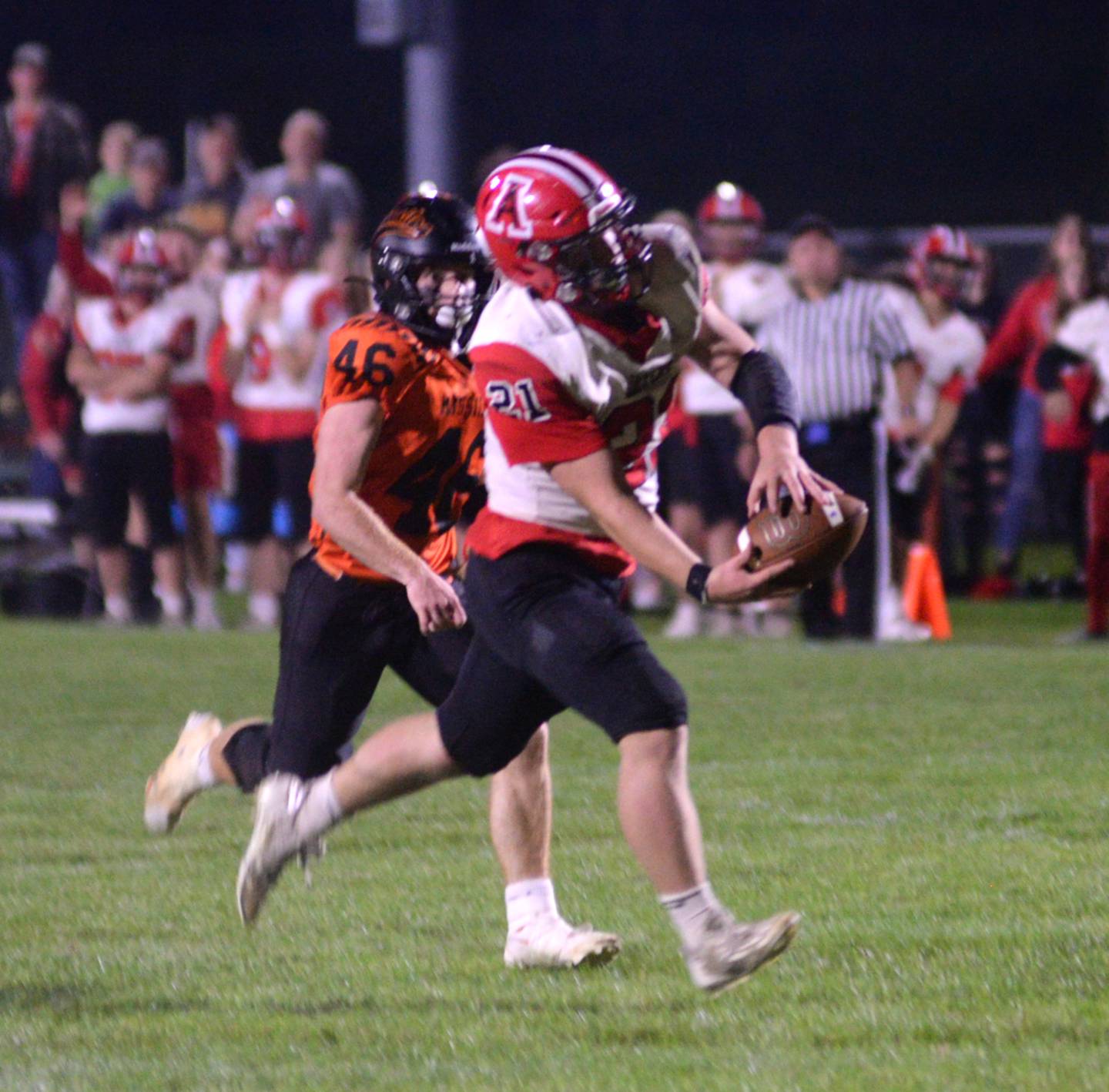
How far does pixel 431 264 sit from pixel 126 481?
21.3ft

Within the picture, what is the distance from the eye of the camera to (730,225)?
10133mm

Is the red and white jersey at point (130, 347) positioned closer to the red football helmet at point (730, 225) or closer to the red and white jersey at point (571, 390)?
the red football helmet at point (730, 225)

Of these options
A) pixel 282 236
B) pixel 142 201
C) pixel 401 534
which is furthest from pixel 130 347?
pixel 401 534

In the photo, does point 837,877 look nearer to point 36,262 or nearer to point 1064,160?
point 36,262

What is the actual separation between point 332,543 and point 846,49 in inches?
843

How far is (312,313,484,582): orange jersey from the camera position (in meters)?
4.29

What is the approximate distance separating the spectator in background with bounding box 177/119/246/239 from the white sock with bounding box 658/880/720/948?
9926 millimetres

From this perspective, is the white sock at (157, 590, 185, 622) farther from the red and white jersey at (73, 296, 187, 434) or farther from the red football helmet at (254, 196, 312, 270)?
the red football helmet at (254, 196, 312, 270)

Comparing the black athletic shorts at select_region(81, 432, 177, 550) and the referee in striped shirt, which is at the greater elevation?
the referee in striped shirt

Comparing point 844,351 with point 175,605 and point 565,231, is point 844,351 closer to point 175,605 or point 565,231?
point 175,605

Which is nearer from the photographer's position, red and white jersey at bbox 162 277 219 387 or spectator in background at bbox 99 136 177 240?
red and white jersey at bbox 162 277 219 387

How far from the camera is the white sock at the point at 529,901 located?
163 inches

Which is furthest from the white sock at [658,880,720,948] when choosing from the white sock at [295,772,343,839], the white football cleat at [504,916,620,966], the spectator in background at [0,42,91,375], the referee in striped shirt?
the spectator in background at [0,42,91,375]

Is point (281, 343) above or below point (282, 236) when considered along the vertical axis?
below
